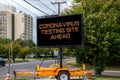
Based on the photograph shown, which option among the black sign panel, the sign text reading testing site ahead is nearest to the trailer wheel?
the black sign panel

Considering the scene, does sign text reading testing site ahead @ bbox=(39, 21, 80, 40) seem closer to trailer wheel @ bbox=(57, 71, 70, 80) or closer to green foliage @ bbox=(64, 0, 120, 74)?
trailer wheel @ bbox=(57, 71, 70, 80)

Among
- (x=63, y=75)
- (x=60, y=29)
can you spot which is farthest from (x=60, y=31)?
(x=63, y=75)

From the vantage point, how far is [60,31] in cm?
2156

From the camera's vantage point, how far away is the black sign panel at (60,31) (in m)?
21.3

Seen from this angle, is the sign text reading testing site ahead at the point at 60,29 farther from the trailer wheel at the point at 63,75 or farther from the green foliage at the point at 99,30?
the green foliage at the point at 99,30

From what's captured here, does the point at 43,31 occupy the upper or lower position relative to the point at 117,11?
lower

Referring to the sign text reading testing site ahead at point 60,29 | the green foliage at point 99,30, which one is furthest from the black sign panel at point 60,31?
the green foliage at point 99,30

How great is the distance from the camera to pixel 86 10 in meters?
31.1

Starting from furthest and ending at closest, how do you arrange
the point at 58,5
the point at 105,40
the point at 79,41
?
1. the point at 58,5
2. the point at 105,40
3. the point at 79,41

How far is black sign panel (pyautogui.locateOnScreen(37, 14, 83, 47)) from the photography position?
70.0 ft

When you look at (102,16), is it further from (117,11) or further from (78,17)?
(78,17)

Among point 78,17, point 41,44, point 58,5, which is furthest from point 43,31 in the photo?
point 58,5

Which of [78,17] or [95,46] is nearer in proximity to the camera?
[78,17]

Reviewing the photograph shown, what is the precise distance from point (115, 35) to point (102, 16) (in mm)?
1927
